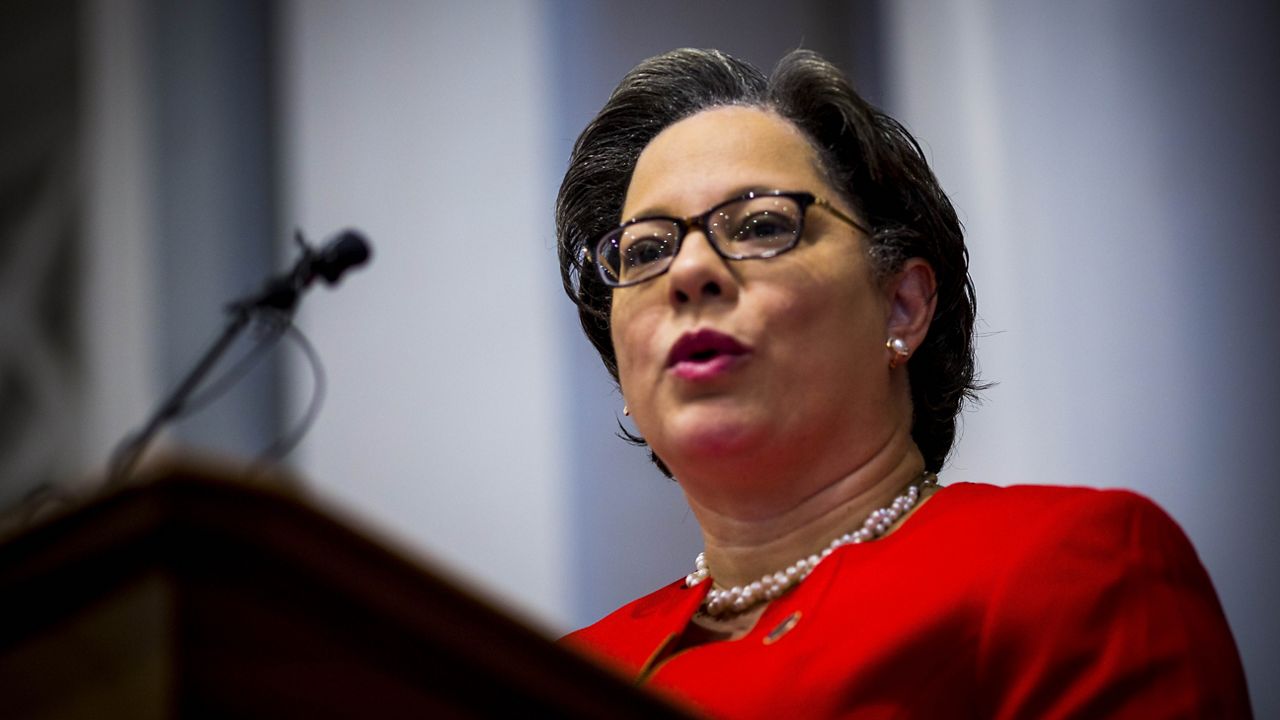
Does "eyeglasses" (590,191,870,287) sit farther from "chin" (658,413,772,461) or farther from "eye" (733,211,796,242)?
"chin" (658,413,772,461)

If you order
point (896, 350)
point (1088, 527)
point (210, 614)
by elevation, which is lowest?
point (1088, 527)

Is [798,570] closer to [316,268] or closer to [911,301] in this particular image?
[911,301]

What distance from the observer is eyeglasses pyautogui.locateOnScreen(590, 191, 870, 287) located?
1.52m

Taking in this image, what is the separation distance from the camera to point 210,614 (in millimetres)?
631

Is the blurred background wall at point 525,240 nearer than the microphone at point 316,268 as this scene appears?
No

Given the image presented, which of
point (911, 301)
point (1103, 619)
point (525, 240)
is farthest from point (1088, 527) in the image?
point (525, 240)

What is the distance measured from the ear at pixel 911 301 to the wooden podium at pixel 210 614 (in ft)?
3.48

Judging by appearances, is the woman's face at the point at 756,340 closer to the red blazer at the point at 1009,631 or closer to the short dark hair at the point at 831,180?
the short dark hair at the point at 831,180

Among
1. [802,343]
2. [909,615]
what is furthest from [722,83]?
[909,615]

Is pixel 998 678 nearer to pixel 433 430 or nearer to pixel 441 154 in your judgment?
pixel 433 430

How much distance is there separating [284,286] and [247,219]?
62.4 inches

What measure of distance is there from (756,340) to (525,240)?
4.44 feet

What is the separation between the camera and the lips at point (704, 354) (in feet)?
4.79

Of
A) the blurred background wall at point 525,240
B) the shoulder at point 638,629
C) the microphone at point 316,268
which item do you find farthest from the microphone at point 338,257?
the blurred background wall at point 525,240
